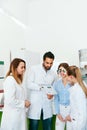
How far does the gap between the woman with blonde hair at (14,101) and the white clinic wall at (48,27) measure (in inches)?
69.5

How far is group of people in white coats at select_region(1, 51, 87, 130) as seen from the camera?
256 centimetres

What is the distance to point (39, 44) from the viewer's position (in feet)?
16.5

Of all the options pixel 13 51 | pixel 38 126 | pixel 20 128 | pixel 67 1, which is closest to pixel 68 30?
pixel 67 1

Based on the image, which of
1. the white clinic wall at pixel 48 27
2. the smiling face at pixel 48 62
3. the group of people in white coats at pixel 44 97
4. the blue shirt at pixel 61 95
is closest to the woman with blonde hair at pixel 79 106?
the group of people in white coats at pixel 44 97

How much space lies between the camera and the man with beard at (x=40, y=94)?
3.18 m

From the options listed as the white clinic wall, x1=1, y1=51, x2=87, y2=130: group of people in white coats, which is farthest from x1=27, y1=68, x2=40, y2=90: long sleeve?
the white clinic wall

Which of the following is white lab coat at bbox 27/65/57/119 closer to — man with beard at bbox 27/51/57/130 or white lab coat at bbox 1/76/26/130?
man with beard at bbox 27/51/57/130

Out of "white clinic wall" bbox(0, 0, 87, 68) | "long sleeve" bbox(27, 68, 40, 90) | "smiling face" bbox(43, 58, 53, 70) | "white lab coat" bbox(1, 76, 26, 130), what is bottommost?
"white lab coat" bbox(1, 76, 26, 130)

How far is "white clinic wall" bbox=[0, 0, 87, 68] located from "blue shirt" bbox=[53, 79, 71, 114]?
1459mm

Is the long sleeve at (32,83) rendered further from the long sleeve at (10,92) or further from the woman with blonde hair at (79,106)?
the woman with blonde hair at (79,106)

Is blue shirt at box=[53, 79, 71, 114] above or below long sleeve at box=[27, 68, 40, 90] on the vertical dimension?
below

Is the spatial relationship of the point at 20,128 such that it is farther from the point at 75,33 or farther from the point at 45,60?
the point at 75,33

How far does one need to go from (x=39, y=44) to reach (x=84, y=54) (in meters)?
1.10

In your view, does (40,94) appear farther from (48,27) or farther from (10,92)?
(48,27)
